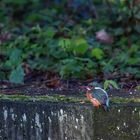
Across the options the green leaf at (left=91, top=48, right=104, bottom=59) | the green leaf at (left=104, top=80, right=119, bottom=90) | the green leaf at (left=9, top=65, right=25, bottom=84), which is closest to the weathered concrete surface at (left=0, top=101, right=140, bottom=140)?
the green leaf at (left=104, top=80, right=119, bottom=90)

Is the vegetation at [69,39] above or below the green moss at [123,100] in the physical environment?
above

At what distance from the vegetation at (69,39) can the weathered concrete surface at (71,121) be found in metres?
0.48

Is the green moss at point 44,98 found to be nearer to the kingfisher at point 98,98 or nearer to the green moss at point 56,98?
the green moss at point 56,98

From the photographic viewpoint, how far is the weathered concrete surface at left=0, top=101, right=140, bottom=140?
10.1 feet

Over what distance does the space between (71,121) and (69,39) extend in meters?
1.57

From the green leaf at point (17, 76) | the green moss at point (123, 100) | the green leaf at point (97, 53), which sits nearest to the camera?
the green moss at point (123, 100)

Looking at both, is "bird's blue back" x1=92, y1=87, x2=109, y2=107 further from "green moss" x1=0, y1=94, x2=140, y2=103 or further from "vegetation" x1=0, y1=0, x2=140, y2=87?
"vegetation" x1=0, y1=0, x2=140, y2=87

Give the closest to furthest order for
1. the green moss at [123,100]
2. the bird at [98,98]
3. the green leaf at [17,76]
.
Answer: the bird at [98,98] < the green moss at [123,100] < the green leaf at [17,76]

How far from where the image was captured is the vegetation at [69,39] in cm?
402

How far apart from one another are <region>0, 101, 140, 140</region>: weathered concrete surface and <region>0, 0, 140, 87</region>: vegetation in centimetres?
48

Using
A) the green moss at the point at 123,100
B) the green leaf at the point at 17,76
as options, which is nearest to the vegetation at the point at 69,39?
the green leaf at the point at 17,76

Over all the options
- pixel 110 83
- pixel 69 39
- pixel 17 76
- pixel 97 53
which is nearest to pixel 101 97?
pixel 110 83

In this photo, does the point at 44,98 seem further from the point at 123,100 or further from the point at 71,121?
the point at 123,100

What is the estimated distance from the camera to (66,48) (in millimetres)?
4277
